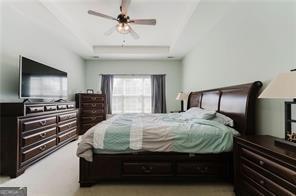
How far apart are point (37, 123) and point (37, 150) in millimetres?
443

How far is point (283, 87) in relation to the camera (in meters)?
1.52

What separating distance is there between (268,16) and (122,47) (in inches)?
173

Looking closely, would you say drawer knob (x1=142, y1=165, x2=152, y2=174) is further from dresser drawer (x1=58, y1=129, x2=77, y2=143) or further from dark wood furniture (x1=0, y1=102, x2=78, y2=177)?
dresser drawer (x1=58, y1=129, x2=77, y2=143)

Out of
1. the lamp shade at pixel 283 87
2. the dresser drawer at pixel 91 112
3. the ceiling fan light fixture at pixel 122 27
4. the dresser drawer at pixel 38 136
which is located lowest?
the dresser drawer at pixel 38 136

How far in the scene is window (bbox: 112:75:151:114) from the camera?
23.7 ft

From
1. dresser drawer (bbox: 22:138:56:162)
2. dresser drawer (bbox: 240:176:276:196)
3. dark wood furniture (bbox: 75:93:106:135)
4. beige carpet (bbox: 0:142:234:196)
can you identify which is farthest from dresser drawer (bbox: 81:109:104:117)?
dresser drawer (bbox: 240:176:276:196)

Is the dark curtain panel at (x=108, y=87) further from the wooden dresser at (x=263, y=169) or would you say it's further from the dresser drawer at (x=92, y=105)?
the wooden dresser at (x=263, y=169)

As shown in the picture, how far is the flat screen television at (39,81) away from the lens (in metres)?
3.23

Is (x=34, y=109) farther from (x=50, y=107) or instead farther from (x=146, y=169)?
(x=146, y=169)

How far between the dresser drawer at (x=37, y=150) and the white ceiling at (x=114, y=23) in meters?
2.25

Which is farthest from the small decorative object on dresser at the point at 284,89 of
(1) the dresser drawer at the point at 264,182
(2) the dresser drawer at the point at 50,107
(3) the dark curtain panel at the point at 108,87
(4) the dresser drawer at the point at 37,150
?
(3) the dark curtain panel at the point at 108,87

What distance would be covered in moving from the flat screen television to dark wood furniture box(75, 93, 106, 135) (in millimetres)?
1302

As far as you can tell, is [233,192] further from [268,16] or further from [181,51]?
[181,51]

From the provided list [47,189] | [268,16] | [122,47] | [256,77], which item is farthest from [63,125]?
[268,16]
